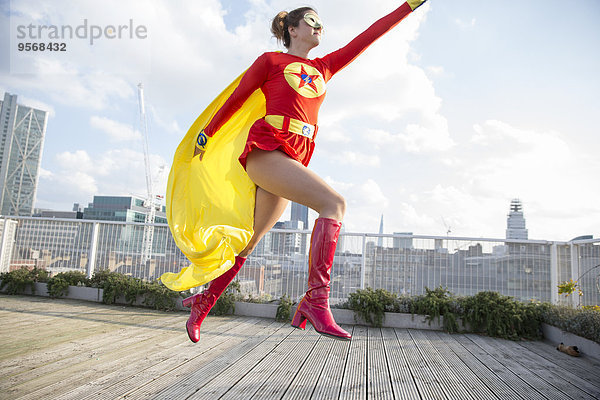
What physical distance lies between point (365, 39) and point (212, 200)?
1.32 metres

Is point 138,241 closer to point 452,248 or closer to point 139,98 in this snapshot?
point 452,248

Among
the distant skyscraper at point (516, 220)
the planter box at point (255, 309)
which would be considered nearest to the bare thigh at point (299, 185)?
the planter box at point (255, 309)

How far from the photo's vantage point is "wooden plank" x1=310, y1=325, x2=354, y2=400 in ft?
6.73

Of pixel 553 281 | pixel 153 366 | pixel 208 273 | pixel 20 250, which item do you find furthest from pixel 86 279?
pixel 553 281

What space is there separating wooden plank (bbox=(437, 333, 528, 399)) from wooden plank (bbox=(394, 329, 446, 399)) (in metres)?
0.34

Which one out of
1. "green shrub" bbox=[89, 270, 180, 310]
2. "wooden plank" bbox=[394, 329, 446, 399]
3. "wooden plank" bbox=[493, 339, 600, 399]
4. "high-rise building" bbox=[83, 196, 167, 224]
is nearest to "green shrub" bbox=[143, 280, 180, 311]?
"green shrub" bbox=[89, 270, 180, 310]

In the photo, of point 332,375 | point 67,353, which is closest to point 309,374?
point 332,375

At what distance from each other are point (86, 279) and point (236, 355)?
431 centimetres

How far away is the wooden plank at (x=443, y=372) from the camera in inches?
86.3

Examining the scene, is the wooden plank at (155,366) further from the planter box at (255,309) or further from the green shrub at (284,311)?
the planter box at (255,309)

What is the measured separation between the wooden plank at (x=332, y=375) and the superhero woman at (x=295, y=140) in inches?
25.1

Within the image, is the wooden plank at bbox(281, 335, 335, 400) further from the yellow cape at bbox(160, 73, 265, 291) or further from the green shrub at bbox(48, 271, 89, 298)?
the green shrub at bbox(48, 271, 89, 298)

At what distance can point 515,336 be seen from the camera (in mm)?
4160

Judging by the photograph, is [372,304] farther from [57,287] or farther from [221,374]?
[57,287]
